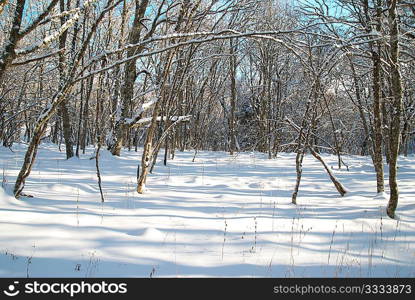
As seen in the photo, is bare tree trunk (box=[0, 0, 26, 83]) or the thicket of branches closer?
bare tree trunk (box=[0, 0, 26, 83])

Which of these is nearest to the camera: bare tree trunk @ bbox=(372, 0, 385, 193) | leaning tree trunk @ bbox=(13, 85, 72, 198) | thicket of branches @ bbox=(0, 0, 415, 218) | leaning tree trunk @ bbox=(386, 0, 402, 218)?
thicket of branches @ bbox=(0, 0, 415, 218)

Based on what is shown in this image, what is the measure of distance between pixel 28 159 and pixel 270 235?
310 centimetres

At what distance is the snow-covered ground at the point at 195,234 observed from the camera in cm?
240

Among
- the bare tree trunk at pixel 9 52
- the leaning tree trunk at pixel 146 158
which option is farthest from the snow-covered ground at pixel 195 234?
the bare tree trunk at pixel 9 52

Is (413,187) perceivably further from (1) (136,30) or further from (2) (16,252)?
(1) (136,30)

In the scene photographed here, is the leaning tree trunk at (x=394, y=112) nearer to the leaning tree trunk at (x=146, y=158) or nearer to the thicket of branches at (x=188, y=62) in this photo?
the thicket of branches at (x=188, y=62)

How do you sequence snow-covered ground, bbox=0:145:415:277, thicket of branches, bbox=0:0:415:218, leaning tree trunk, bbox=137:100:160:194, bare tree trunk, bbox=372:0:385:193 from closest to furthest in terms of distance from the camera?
1. snow-covered ground, bbox=0:145:415:277
2. thicket of branches, bbox=0:0:415:218
3. leaning tree trunk, bbox=137:100:160:194
4. bare tree trunk, bbox=372:0:385:193

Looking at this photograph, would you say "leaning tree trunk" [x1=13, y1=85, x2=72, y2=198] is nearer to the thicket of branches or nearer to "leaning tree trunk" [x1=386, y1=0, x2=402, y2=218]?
the thicket of branches

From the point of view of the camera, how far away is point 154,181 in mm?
6348

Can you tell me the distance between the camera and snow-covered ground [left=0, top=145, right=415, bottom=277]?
2.40 meters

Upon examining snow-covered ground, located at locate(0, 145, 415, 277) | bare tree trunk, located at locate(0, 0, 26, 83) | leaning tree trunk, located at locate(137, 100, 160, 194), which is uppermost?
bare tree trunk, located at locate(0, 0, 26, 83)

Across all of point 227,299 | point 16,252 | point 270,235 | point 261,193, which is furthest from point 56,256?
point 261,193

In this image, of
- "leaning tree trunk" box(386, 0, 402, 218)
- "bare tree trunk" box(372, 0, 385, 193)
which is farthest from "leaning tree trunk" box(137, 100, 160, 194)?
"bare tree trunk" box(372, 0, 385, 193)

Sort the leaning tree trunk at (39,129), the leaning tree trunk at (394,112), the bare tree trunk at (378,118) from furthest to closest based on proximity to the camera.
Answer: the bare tree trunk at (378,118) → the leaning tree trunk at (394,112) → the leaning tree trunk at (39,129)
